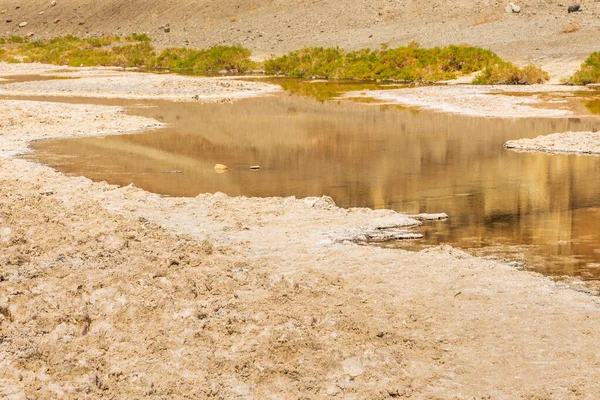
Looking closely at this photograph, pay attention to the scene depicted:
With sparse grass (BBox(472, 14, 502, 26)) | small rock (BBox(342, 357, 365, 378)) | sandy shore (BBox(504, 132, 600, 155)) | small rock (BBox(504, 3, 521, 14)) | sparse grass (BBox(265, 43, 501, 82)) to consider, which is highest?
small rock (BBox(504, 3, 521, 14))

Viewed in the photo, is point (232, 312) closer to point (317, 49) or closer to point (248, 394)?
point (248, 394)

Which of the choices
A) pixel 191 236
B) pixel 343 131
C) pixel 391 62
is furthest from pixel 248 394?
pixel 391 62

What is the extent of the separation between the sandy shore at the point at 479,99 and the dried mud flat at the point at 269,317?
13613 millimetres

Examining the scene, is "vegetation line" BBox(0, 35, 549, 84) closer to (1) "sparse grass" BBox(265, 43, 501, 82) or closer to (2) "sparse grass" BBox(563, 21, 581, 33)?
(1) "sparse grass" BBox(265, 43, 501, 82)

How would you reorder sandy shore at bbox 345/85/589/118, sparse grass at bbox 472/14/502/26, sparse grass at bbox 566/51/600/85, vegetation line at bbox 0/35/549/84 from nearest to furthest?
sandy shore at bbox 345/85/589/118 < sparse grass at bbox 566/51/600/85 < vegetation line at bbox 0/35/549/84 < sparse grass at bbox 472/14/502/26

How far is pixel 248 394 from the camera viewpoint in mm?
5391

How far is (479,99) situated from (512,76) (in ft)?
23.5

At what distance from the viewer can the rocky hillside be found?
4078 centimetres

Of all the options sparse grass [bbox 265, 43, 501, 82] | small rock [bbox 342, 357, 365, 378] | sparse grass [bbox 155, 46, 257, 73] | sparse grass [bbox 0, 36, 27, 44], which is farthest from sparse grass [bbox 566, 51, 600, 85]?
sparse grass [bbox 0, 36, 27, 44]

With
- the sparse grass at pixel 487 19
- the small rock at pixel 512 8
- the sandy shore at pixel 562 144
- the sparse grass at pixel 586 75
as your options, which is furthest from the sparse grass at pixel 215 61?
the sandy shore at pixel 562 144

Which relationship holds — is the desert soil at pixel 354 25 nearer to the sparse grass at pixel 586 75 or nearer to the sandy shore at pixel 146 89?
the sparse grass at pixel 586 75

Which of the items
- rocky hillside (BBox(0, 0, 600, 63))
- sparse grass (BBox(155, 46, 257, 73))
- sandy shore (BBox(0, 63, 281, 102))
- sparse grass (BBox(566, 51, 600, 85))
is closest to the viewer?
sandy shore (BBox(0, 63, 281, 102))

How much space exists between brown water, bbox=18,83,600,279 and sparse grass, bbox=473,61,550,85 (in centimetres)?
988

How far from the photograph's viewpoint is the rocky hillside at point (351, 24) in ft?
134
